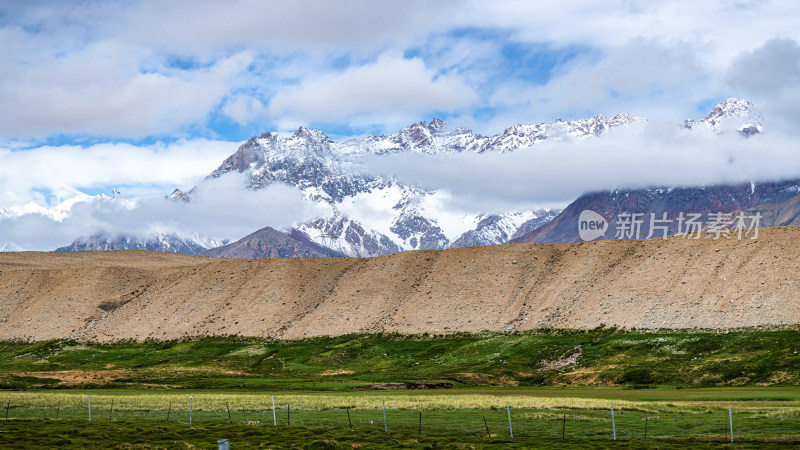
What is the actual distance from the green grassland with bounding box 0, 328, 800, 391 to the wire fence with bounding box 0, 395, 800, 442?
2741cm

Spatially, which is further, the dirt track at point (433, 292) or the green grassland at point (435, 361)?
the dirt track at point (433, 292)

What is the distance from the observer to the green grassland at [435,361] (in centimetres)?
9494

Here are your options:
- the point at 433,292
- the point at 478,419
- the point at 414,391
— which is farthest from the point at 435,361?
the point at 478,419

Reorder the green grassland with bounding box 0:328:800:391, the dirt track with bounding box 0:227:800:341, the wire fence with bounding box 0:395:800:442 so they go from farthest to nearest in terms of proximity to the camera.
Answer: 1. the dirt track with bounding box 0:227:800:341
2. the green grassland with bounding box 0:328:800:391
3. the wire fence with bounding box 0:395:800:442

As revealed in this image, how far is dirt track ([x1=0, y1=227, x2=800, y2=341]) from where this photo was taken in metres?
119

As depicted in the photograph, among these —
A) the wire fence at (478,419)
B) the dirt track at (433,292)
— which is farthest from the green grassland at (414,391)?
the dirt track at (433,292)

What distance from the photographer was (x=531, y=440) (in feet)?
166

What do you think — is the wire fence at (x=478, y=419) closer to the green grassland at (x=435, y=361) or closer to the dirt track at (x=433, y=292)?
the green grassland at (x=435, y=361)

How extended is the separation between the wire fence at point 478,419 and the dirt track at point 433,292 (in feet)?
176

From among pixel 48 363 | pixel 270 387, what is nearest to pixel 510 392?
pixel 270 387

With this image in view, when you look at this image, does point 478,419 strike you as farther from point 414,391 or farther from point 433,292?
point 433,292

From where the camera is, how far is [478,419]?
6153 cm

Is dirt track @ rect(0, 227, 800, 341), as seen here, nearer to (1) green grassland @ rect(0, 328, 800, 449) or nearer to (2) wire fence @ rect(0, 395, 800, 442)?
(1) green grassland @ rect(0, 328, 800, 449)

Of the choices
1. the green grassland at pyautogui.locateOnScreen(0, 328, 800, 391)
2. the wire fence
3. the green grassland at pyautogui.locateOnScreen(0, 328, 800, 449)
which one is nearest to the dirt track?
the green grassland at pyautogui.locateOnScreen(0, 328, 800, 449)
